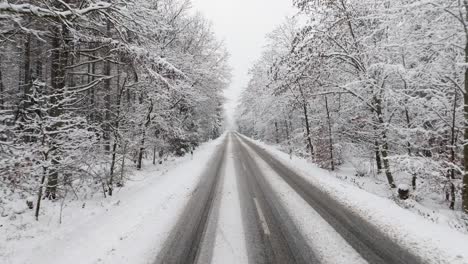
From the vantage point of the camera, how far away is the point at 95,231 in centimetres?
588

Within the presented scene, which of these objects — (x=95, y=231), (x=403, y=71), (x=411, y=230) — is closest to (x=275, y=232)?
(x=411, y=230)

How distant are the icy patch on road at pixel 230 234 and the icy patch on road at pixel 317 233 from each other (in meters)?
1.41

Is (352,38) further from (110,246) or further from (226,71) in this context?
(226,71)

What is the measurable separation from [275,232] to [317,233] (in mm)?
940

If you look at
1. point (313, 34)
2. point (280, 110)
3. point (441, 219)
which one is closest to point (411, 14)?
point (313, 34)

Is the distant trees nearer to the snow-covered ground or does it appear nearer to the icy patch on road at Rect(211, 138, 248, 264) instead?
the snow-covered ground

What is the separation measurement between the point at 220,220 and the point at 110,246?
2613 mm

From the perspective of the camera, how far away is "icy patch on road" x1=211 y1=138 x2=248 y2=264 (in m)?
4.37

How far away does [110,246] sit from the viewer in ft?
16.4

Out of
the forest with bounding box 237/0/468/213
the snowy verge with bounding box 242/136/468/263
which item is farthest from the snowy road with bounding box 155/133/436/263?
the forest with bounding box 237/0/468/213

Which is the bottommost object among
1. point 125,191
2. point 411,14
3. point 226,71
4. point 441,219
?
point 125,191

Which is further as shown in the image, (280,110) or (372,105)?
(280,110)

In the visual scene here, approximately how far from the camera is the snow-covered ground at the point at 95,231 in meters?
4.71

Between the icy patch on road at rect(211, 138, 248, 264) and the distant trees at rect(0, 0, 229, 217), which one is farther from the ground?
the distant trees at rect(0, 0, 229, 217)
